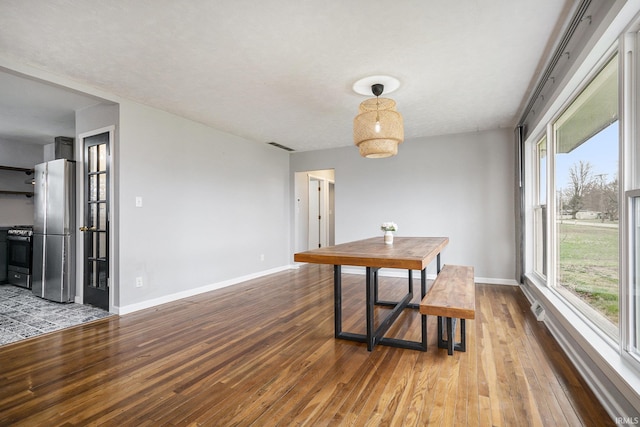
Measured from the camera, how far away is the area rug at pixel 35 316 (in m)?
2.92

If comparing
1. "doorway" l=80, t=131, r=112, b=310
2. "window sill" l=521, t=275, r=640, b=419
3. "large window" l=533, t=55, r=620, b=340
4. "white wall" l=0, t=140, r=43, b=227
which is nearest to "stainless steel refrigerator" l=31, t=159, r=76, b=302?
"doorway" l=80, t=131, r=112, b=310

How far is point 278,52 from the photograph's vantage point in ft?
8.31

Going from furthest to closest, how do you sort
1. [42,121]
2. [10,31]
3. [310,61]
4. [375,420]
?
[42,121] < [310,61] < [10,31] < [375,420]

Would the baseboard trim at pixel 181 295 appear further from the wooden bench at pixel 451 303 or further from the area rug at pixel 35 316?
the wooden bench at pixel 451 303

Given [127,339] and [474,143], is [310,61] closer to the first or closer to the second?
[127,339]

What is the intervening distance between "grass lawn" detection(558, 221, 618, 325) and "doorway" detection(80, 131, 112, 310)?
4559mm

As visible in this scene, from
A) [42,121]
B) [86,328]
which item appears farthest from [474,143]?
[42,121]

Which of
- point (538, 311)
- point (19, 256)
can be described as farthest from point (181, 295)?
point (538, 311)

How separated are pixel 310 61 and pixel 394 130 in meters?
0.96

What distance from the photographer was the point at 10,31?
7.32ft

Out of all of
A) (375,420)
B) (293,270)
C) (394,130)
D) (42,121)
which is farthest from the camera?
(293,270)

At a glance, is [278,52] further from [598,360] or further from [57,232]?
[57,232]

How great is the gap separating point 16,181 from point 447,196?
299 inches

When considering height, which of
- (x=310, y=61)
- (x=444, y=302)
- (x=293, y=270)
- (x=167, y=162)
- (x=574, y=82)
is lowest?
(x=293, y=270)
